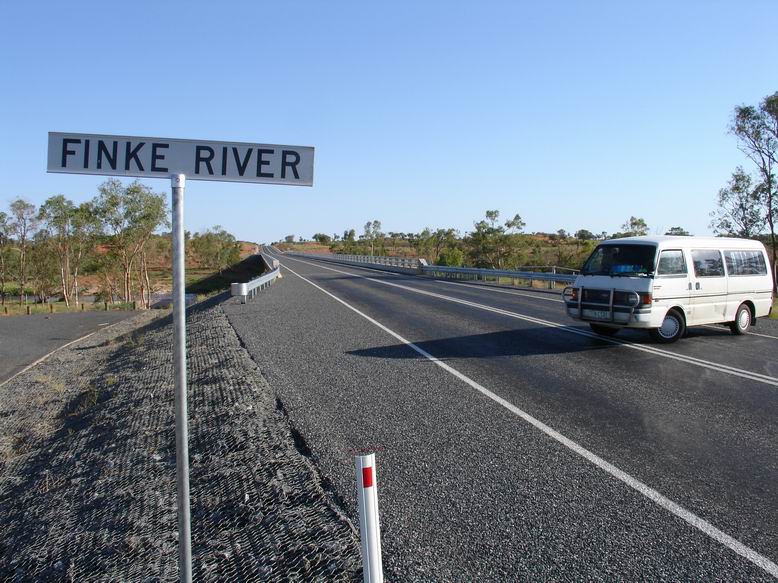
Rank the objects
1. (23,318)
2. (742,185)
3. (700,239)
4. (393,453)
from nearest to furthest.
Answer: (393,453) → (700,239) → (23,318) → (742,185)

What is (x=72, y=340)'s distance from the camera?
18516 mm

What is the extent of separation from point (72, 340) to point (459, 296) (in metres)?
13.3

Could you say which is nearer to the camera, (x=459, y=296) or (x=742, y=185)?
(x=459, y=296)

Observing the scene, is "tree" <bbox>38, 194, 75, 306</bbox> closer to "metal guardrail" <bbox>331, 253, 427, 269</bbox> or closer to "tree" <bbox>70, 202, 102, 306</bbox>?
"tree" <bbox>70, 202, 102, 306</bbox>

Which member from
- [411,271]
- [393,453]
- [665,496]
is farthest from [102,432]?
[411,271]

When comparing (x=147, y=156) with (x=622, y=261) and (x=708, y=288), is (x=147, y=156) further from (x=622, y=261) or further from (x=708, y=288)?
(x=708, y=288)

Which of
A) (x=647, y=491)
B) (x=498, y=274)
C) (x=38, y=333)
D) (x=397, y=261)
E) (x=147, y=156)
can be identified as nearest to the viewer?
(x=147, y=156)

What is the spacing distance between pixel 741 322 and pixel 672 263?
281 centimetres

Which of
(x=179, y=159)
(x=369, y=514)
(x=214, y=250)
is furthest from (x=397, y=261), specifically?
(x=214, y=250)

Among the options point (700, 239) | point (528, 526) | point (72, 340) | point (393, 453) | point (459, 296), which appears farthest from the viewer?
point (459, 296)

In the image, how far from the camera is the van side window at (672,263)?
33.9ft

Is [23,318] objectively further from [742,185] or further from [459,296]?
[742,185]

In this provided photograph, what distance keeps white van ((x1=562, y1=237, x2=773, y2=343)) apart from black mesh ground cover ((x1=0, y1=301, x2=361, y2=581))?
642 centimetres

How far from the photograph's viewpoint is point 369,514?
9.39 ft
